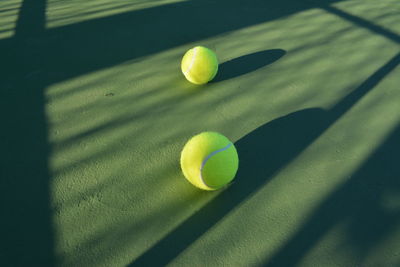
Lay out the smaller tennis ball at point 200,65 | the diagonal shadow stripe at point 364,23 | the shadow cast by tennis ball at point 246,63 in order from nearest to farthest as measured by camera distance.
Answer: the smaller tennis ball at point 200,65
the shadow cast by tennis ball at point 246,63
the diagonal shadow stripe at point 364,23

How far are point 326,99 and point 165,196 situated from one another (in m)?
1.49

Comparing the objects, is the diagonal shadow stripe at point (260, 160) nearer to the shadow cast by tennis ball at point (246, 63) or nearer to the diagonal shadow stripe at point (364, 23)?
the shadow cast by tennis ball at point (246, 63)

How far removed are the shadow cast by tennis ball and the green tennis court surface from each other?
2cm

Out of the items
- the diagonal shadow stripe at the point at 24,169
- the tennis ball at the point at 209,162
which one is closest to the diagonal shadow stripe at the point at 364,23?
the tennis ball at the point at 209,162

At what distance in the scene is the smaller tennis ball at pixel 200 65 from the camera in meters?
2.63

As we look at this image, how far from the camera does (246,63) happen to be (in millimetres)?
3043

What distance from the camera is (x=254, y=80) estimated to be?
282cm

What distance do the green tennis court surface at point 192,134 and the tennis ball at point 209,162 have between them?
0.37 feet

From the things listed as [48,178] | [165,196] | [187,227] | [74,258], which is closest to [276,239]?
[187,227]

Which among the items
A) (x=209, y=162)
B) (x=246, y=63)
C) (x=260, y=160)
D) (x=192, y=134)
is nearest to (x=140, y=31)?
(x=246, y=63)

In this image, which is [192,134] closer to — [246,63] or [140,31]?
[246,63]

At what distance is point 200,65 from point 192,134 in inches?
24.8

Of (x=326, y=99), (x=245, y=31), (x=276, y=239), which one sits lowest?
(x=276, y=239)

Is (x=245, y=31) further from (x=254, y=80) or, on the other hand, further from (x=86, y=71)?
(x=86, y=71)
